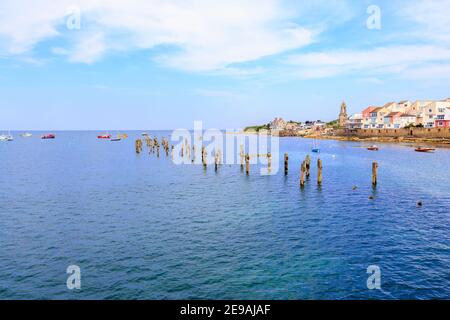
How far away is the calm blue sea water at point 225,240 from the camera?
19.3 m

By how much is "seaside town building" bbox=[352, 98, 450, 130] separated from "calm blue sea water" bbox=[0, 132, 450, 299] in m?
105

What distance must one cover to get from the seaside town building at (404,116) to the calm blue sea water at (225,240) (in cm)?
10493

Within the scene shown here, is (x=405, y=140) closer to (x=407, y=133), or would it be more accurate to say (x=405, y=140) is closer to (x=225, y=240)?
(x=407, y=133)

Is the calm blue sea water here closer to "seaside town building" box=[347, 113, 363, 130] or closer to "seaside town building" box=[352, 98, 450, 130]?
"seaside town building" box=[352, 98, 450, 130]

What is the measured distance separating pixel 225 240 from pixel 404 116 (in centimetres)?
15051

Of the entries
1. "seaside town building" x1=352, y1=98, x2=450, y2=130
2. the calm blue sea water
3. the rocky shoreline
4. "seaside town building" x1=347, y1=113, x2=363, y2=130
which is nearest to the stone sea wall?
"seaside town building" x1=352, y1=98, x2=450, y2=130

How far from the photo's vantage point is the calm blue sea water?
1931 centimetres

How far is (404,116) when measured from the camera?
496 feet

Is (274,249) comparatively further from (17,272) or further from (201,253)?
(17,272)

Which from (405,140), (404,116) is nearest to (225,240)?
(405,140)

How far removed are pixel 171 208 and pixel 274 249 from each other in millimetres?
15812

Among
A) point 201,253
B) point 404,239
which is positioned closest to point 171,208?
point 201,253

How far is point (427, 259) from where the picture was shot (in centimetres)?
2281

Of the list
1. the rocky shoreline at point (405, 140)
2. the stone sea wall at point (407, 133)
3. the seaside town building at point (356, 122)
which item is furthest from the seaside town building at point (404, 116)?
the rocky shoreline at point (405, 140)
